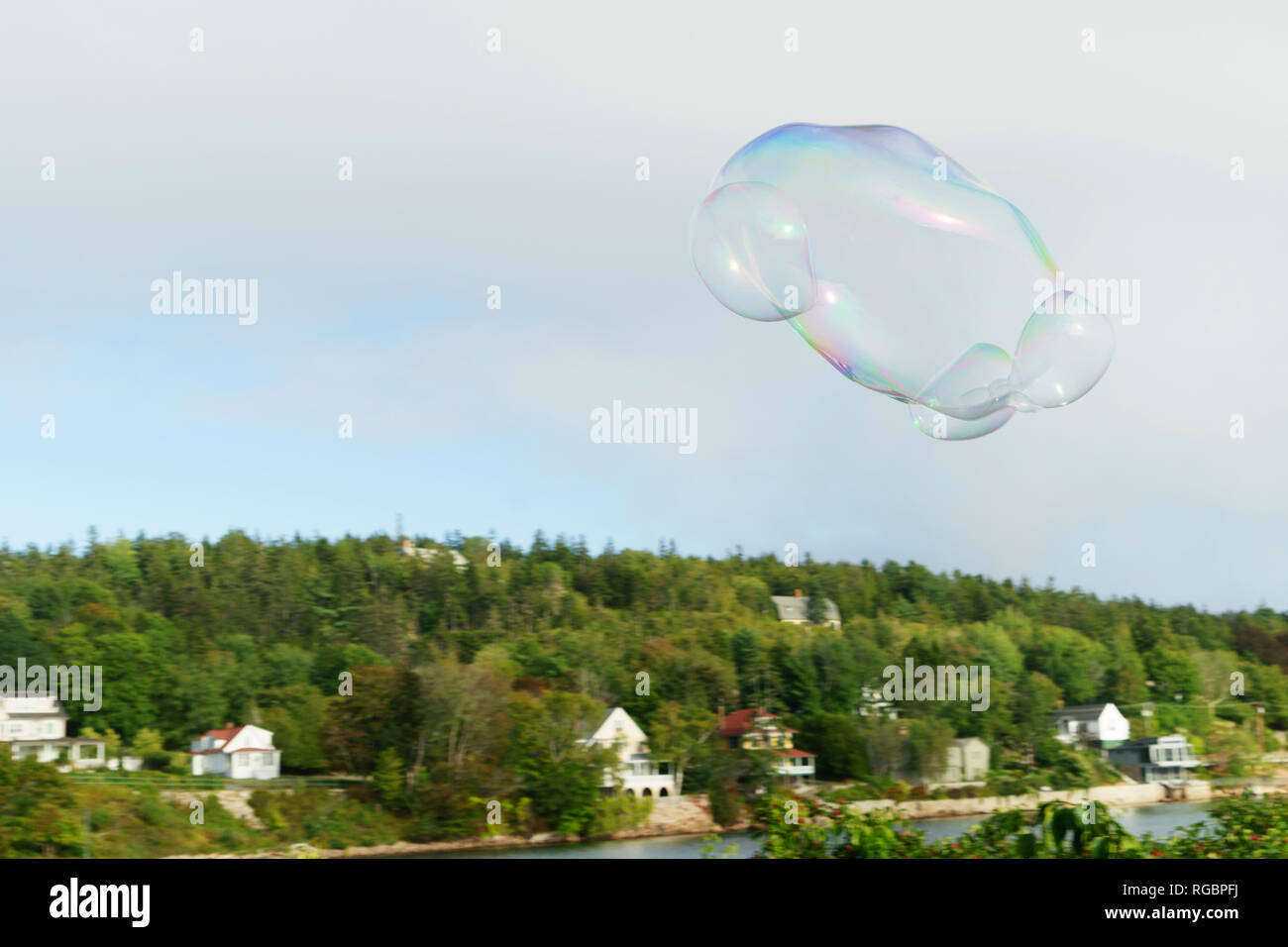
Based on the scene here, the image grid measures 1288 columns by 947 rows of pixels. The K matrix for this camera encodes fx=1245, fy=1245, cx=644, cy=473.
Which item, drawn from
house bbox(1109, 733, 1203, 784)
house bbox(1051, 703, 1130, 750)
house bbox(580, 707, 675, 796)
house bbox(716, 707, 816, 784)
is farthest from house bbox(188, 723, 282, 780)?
house bbox(1109, 733, 1203, 784)

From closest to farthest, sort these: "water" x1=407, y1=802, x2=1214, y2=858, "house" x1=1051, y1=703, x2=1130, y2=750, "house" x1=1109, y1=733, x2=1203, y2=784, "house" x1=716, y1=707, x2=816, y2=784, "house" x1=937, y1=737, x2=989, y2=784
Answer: "water" x1=407, y1=802, x2=1214, y2=858 < "house" x1=716, y1=707, x2=816, y2=784 < "house" x1=937, y1=737, x2=989, y2=784 < "house" x1=1109, y1=733, x2=1203, y2=784 < "house" x1=1051, y1=703, x2=1130, y2=750

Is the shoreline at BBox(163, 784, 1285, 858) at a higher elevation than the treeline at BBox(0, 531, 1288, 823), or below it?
below

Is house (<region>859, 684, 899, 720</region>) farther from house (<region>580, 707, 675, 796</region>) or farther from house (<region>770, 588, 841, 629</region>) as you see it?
house (<region>580, 707, 675, 796</region>)

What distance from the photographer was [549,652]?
26.4m

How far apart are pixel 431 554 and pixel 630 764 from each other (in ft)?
42.7

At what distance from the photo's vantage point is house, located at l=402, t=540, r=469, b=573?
32156 millimetres

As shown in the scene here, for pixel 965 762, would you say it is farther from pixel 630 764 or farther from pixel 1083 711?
pixel 630 764

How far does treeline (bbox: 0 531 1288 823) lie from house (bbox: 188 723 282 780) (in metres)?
0.44

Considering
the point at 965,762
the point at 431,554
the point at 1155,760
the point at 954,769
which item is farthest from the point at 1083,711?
the point at 431,554
